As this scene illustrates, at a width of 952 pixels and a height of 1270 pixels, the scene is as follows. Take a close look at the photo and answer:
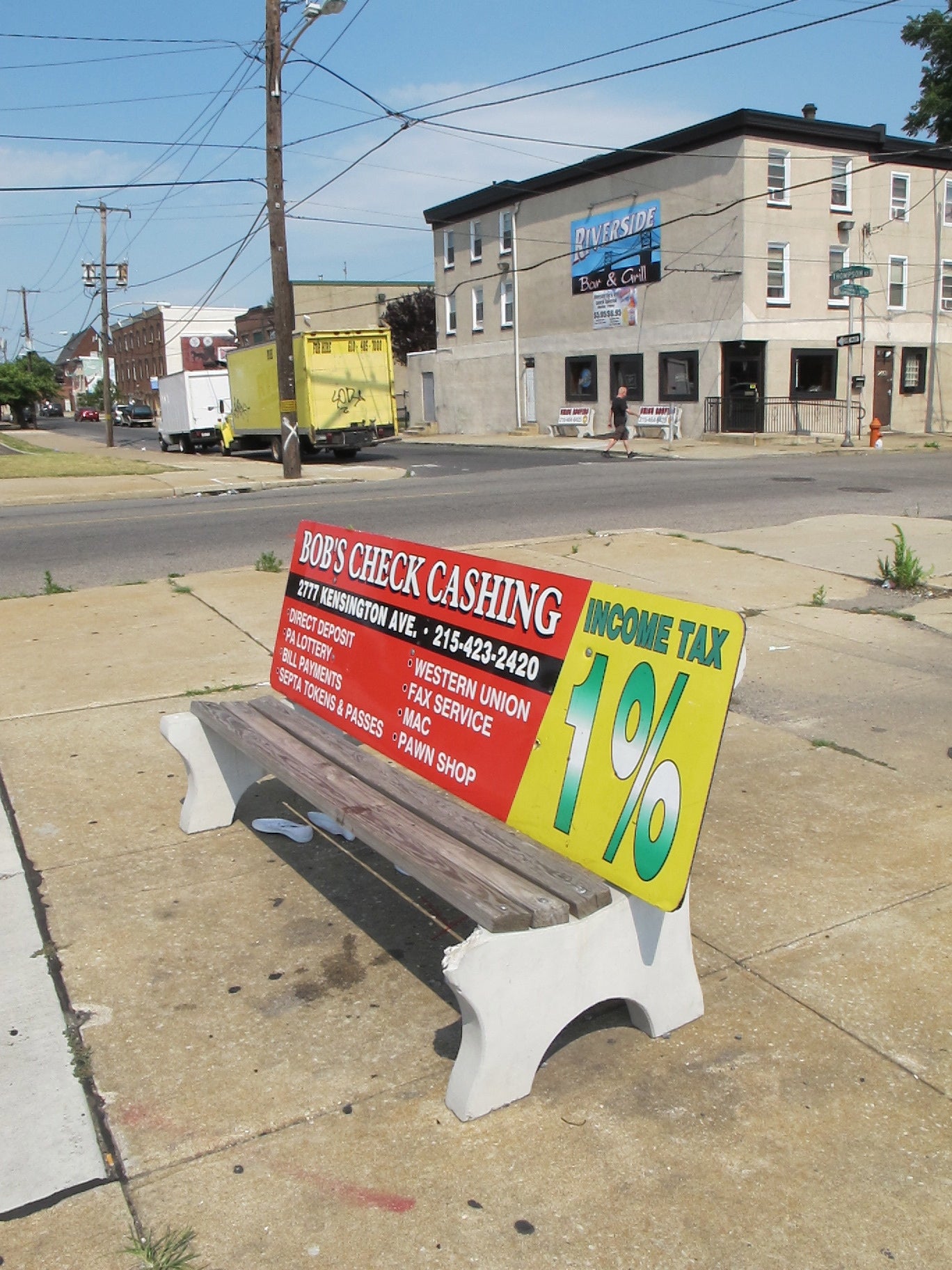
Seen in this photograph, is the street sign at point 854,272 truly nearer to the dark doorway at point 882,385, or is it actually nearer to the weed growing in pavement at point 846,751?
the dark doorway at point 882,385

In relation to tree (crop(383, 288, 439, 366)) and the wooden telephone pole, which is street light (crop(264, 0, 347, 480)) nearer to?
the wooden telephone pole

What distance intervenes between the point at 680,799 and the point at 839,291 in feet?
101

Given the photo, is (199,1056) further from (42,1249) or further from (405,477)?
(405,477)

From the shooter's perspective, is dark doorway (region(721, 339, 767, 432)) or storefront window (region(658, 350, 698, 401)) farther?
storefront window (region(658, 350, 698, 401))

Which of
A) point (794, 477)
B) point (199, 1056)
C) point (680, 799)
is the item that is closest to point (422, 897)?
point (199, 1056)

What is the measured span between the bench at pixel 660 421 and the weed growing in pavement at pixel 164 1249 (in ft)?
110

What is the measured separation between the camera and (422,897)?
13.4 feet

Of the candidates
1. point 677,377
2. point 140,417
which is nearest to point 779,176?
point 677,377

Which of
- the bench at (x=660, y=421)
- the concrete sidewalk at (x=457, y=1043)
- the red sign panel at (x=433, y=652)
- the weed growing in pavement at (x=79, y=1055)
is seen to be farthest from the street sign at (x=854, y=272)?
the weed growing in pavement at (x=79, y=1055)

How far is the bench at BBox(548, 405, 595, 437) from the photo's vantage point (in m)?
38.0

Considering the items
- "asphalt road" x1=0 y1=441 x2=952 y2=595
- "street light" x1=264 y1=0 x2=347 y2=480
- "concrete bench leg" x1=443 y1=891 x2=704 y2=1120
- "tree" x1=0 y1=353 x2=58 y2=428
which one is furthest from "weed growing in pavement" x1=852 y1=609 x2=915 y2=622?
"tree" x1=0 y1=353 x2=58 y2=428

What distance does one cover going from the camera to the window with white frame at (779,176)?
1268 inches

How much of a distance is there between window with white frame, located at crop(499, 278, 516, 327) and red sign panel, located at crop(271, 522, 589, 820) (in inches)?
1517

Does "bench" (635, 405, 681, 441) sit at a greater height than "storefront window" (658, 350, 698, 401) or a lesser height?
lesser
